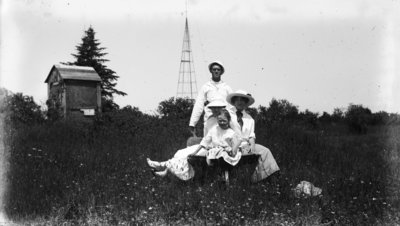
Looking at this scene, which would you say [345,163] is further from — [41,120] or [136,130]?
[41,120]

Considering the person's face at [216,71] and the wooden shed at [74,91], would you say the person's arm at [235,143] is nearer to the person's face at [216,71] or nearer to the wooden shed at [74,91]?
the person's face at [216,71]

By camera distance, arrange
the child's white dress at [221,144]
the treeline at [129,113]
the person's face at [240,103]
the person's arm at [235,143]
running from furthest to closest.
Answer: the treeline at [129,113] < the person's face at [240,103] < the person's arm at [235,143] < the child's white dress at [221,144]

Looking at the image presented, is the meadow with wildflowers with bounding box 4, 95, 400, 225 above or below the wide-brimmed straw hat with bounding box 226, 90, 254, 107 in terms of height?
below

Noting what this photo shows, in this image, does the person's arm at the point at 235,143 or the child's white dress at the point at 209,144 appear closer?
the person's arm at the point at 235,143

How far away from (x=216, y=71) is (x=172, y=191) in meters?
2.63

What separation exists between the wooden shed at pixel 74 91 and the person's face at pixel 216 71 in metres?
10.2

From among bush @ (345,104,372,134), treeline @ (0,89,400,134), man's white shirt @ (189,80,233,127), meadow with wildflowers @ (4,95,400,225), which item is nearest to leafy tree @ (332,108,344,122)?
bush @ (345,104,372,134)

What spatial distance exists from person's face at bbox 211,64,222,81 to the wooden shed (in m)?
10.2

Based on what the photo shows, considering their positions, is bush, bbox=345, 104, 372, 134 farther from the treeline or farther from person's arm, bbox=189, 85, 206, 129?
person's arm, bbox=189, 85, 206, 129

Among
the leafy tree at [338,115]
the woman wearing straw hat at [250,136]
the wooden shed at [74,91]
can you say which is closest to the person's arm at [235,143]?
the woman wearing straw hat at [250,136]

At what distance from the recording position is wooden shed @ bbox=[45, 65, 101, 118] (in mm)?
17533

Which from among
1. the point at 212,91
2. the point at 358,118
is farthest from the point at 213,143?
the point at 358,118

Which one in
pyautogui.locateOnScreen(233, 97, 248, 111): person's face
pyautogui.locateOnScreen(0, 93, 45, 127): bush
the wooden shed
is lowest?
pyautogui.locateOnScreen(233, 97, 248, 111): person's face

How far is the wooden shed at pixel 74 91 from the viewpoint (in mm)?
17533
